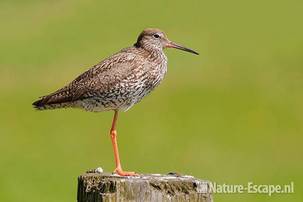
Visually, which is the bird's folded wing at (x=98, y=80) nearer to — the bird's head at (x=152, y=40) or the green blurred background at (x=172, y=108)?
Answer: the bird's head at (x=152, y=40)

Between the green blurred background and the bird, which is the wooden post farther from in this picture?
the green blurred background

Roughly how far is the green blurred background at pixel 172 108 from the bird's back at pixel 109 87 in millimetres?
4124

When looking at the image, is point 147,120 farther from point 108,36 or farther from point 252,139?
point 108,36

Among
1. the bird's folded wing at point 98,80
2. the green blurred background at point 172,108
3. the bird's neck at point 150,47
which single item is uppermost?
the green blurred background at point 172,108

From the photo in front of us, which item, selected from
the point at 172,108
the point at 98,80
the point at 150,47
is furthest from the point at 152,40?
the point at 172,108

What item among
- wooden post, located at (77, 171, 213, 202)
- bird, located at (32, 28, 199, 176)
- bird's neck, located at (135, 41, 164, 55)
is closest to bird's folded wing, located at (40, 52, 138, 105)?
bird, located at (32, 28, 199, 176)

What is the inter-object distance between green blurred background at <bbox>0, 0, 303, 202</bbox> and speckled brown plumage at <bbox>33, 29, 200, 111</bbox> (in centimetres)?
412

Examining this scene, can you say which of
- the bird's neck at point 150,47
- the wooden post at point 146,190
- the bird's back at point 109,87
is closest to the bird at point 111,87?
the bird's back at point 109,87

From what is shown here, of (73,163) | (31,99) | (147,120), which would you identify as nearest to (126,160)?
(73,163)

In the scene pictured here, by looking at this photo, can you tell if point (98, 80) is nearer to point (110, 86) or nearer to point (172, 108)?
point (110, 86)

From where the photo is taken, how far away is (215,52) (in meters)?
26.2

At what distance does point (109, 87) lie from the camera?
8086 mm

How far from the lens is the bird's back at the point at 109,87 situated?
26.6 ft

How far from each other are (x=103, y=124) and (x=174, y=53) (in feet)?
31.5
